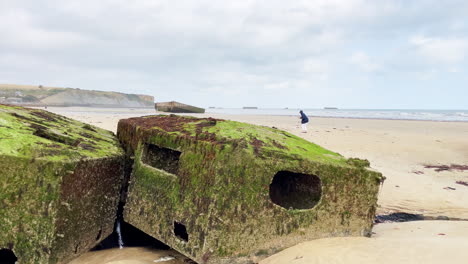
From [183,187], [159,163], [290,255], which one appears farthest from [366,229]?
[159,163]

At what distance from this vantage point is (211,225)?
3217 millimetres

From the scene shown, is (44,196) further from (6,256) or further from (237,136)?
(237,136)

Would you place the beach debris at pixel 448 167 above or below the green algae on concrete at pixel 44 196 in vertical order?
below

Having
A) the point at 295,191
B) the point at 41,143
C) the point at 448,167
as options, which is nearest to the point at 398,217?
the point at 295,191

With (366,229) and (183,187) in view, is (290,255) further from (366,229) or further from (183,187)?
(183,187)

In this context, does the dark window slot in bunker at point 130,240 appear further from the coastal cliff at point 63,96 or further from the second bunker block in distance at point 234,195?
the coastal cliff at point 63,96

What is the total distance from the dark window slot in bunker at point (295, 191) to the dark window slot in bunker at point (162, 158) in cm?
147

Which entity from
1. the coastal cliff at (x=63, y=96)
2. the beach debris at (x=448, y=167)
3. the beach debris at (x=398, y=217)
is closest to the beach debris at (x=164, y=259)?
the beach debris at (x=398, y=217)

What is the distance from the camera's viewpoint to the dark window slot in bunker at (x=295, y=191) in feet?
13.9

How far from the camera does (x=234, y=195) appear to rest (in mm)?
3293

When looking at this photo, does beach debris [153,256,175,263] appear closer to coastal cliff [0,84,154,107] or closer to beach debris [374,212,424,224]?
beach debris [374,212,424,224]

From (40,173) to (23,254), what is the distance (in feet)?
2.51

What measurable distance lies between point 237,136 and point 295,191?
4.66 feet

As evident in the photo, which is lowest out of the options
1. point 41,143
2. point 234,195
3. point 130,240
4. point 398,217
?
point 130,240
